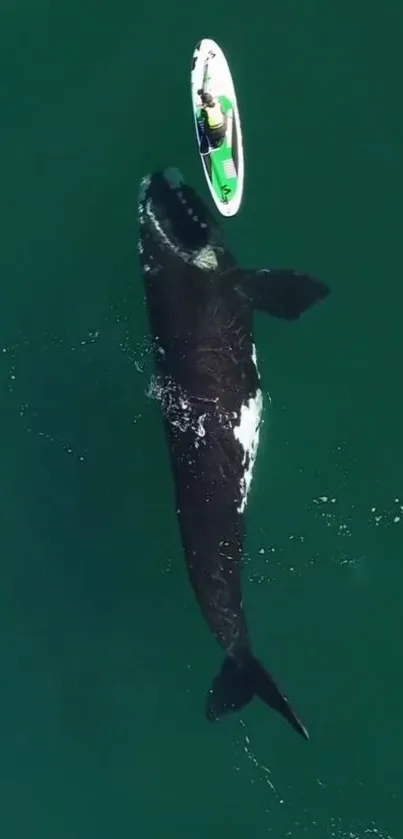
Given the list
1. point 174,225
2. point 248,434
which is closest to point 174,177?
point 174,225

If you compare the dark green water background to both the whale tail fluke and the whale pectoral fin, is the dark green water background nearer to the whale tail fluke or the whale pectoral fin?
the whale pectoral fin

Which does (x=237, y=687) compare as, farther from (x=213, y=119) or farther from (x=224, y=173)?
(x=213, y=119)

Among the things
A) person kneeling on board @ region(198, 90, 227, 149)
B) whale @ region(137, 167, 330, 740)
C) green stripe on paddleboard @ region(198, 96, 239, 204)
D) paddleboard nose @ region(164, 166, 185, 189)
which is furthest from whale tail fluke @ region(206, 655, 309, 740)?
person kneeling on board @ region(198, 90, 227, 149)

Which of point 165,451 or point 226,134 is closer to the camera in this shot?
point 165,451

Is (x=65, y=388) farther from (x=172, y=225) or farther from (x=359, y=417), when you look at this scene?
(x=359, y=417)

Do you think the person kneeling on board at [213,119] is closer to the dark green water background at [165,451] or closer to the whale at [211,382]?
the dark green water background at [165,451]

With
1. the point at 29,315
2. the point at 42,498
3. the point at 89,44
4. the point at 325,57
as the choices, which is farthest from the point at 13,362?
the point at 325,57
